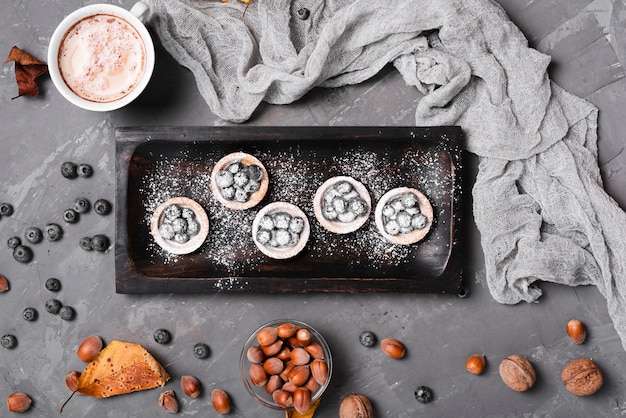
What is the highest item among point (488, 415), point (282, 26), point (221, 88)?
point (282, 26)

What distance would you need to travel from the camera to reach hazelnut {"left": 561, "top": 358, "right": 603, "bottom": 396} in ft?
A: 6.00

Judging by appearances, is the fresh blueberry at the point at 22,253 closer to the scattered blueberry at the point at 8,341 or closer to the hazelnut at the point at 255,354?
the scattered blueberry at the point at 8,341


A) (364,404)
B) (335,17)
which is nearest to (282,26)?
(335,17)

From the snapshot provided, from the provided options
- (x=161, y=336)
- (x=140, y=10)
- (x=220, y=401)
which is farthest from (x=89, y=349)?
(x=140, y=10)

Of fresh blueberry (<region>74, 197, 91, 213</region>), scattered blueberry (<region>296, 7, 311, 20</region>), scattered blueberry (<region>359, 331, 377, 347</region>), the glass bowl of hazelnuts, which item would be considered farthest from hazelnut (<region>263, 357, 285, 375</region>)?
scattered blueberry (<region>296, 7, 311, 20</region>)

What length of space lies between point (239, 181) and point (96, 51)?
53cm

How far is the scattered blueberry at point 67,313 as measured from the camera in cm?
190

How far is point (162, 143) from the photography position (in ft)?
5.92

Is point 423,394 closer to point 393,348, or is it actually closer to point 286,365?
point 393,348

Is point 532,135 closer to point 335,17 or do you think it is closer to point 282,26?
point 335,17

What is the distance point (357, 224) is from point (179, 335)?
2.16ft

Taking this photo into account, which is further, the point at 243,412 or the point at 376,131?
the point at 243,412

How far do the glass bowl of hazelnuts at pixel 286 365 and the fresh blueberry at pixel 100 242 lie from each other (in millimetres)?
534

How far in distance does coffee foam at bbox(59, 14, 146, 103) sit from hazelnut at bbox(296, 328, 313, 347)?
→ 85cm
